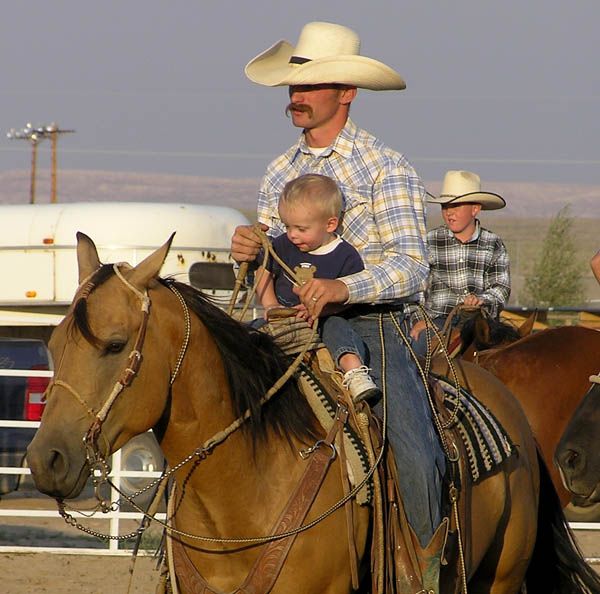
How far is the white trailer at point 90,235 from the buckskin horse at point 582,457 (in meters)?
10.8

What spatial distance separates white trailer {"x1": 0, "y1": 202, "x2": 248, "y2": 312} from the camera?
15820mm

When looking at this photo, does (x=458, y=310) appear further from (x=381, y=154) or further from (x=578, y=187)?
(x=578, y=187)

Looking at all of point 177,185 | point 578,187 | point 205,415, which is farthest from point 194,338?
point 578,187

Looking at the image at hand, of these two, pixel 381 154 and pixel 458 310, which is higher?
pixel 381 154

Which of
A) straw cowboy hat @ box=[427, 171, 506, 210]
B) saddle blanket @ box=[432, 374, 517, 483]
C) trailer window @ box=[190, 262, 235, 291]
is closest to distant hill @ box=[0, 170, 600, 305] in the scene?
trailer window @ box=[190, 262, 235, 291]

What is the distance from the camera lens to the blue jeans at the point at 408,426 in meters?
4.20

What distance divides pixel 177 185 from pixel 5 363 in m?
89.9

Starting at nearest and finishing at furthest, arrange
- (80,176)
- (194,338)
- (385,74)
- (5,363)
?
(194,338), (385,74), (5,363), (80,176)

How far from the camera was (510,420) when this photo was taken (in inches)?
207

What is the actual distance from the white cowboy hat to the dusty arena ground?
11.6ft

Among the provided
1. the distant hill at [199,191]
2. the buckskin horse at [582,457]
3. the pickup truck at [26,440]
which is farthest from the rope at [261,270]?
the distant hill at [199,191]

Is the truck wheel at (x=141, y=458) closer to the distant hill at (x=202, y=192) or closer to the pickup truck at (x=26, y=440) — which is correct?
the pickup truck at (x=26, y=440)

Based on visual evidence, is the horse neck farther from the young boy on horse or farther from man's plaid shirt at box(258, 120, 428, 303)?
man's plaid shirt at box(258, 120, 428, 303)

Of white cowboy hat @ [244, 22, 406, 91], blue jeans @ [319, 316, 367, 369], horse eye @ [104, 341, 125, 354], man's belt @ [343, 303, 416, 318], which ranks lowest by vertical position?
blue jeans @ [319, 316, 367, 369]
